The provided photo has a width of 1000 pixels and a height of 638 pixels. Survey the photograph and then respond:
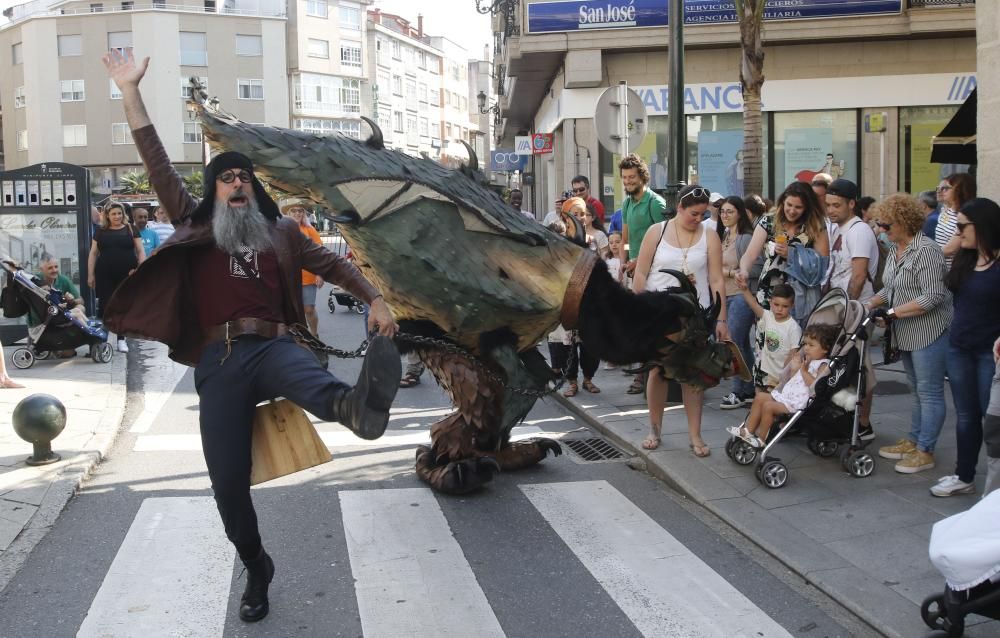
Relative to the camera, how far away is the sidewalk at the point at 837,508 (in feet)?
14.3

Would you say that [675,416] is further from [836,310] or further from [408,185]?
[408,185]

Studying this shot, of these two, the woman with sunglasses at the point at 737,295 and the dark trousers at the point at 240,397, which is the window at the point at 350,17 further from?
the dark trousers at the point at 240,397

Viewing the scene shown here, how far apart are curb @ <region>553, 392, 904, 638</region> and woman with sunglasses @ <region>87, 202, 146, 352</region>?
23.4 ft

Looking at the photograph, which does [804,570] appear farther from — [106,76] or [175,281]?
[106,76]

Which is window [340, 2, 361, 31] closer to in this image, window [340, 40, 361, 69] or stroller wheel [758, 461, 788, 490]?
window [340, 40, 361, 69]

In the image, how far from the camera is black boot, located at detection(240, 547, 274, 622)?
13.3 feet

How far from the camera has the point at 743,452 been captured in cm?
628

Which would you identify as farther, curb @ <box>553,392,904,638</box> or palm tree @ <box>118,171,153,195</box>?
palm tree @ <box>118,171,153,195</box>

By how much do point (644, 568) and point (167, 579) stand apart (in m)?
2.31

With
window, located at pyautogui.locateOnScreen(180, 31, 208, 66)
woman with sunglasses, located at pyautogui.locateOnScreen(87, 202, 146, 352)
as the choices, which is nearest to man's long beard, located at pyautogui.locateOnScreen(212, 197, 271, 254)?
woman with sunglasses, located at pyautogui.locateOnScreen(87, 202, 146, 352)

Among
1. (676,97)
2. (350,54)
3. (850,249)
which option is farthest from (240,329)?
Answer: (350,54)

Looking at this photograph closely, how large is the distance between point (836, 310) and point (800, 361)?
0.43m

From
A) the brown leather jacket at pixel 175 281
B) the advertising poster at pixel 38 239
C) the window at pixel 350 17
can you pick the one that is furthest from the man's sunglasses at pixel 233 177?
the window at pixel 350 17

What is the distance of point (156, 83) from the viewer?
199ft
